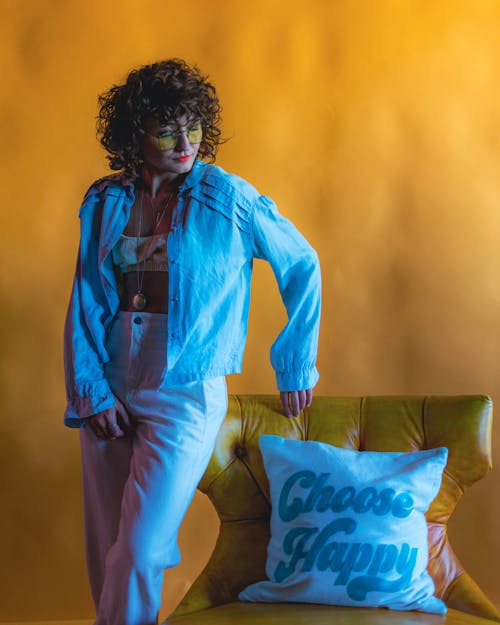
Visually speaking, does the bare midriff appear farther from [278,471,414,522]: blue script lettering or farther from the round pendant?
[278,471,414,522]: blue script lettering

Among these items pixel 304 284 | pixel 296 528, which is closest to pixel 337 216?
pixel 304 284

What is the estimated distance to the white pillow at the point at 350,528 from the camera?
1.78 metres

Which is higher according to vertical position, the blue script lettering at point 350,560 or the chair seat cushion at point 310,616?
the blue script lettering at point 350,560

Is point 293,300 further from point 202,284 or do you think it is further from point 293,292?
point 202,284

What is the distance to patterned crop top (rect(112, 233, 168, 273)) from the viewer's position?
1.95 meters

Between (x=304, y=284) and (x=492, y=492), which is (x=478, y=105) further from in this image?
(x=492, y=492)

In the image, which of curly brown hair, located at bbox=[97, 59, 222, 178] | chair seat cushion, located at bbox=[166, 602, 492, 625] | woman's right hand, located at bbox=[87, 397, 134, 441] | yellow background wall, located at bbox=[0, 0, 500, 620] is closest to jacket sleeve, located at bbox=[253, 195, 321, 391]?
curly brown hair, located at bbox=[97, 59, 222, 178]

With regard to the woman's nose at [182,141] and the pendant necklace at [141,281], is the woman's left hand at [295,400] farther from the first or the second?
the woman's nose at [182,141]

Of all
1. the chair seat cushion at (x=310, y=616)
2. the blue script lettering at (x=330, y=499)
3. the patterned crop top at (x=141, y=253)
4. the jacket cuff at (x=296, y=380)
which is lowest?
the chair seat cushion at (x=310, y=616)

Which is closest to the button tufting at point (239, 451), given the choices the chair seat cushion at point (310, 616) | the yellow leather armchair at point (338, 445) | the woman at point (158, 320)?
the yellow leather armchair at point (338, 445)

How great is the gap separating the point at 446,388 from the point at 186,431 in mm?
1102

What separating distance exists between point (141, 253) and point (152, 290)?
91 mm

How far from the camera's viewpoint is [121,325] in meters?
1.97

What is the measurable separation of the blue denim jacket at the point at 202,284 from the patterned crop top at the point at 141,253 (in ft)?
0.08
